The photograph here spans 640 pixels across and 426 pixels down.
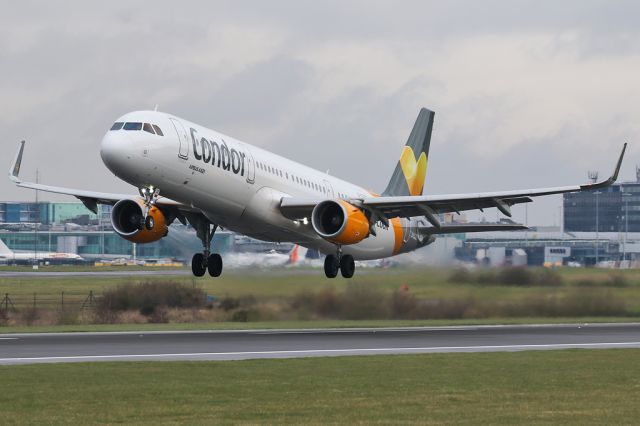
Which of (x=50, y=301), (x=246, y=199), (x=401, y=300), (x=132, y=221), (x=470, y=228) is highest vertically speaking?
(x=246, y=199)

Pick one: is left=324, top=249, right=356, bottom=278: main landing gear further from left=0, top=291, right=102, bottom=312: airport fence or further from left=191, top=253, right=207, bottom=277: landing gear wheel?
left=0, top=291, right=102, bottom=312: airport fence

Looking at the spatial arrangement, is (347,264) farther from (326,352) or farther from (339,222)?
(326,352)

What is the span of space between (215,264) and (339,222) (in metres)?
7.63

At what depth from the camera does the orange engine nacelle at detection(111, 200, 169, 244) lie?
153 feet

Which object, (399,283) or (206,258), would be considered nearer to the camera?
(206,258)

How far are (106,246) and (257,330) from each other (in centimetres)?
14542

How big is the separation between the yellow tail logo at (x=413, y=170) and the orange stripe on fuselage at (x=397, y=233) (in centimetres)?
522

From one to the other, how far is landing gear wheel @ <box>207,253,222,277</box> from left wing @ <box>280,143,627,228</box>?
598cm

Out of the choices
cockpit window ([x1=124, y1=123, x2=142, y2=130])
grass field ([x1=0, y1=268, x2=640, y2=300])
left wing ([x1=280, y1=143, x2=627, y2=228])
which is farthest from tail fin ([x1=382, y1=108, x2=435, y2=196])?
cockpit window ([x1=124, y1=123, x2=142, y2=130])

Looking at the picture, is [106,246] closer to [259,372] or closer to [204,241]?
[204,241]

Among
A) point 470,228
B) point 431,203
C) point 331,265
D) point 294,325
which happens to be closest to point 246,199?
point 331,265

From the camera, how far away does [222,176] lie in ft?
141

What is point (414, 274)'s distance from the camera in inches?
2223

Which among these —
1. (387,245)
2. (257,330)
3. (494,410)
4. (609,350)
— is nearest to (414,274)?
(387,245)
